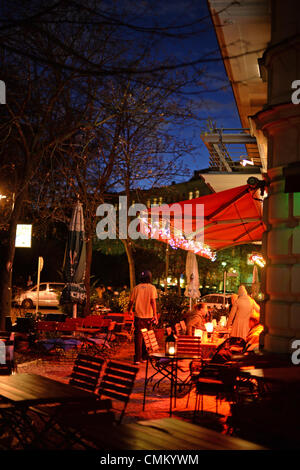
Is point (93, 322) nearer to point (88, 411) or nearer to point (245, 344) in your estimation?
point (245, 344)

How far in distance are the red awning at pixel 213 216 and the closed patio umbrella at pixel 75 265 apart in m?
1.59

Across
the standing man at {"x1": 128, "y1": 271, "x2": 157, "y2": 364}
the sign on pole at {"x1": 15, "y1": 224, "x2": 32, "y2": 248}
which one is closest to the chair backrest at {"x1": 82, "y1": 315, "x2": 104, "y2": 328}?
the standing man at {"x1": 128, "y1": 271, "x2": 157, "y2": 364}

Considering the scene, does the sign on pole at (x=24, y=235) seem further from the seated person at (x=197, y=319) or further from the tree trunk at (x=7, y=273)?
the seated person at (x=197, y=319)

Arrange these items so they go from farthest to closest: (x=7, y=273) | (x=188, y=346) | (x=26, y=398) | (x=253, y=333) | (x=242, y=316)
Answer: (x=7, y=273) < (x=242, y=316) < (x=253, y=333) < (x=188, y=346) < (x=26, y=398)

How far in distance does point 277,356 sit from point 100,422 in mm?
2927

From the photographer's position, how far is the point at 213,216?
11.1 metres

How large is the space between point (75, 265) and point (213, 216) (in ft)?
12.4

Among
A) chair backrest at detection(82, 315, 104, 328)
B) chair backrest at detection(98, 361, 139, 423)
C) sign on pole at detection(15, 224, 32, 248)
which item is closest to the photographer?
chair backrest at detection(98, 361, 139, 423)

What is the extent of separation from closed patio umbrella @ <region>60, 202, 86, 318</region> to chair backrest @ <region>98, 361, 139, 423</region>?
707 cm

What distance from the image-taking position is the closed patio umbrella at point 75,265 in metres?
12.9

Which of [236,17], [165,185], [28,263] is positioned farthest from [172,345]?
[28,263]

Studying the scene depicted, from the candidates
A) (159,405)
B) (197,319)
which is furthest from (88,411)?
(197,319)

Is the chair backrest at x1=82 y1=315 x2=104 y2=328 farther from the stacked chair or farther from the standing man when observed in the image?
the stacked chair

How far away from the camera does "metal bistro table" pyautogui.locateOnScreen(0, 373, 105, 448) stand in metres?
4.63
